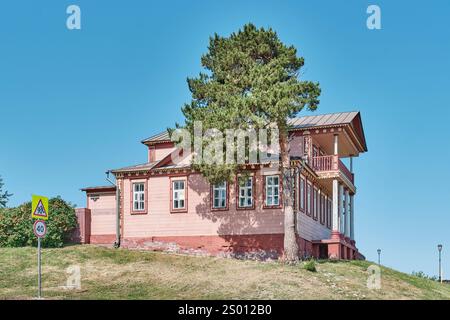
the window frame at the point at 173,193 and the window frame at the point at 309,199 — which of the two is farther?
the window frame at the point at 173,193

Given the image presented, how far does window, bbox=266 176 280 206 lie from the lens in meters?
35.5

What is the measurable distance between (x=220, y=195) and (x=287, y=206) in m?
4.79

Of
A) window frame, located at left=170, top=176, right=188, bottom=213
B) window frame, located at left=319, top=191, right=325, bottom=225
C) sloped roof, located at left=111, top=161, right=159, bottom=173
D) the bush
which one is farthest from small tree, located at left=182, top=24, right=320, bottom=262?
the bush

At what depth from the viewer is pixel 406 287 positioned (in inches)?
1171

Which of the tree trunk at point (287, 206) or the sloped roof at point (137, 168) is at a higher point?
the sloped roof at point (137, 168)

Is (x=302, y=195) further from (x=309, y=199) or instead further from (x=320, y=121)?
(x=320, y=121)

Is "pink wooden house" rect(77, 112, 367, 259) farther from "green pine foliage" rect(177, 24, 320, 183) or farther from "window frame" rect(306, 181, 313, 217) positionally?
→ "green pine foliage" rect(177, 24, 320, 183)

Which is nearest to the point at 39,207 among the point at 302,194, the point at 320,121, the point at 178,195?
the point at 178,195

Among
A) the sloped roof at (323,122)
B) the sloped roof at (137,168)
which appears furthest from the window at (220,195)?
the sloped roof at (323,122)

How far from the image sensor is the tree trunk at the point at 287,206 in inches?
1286

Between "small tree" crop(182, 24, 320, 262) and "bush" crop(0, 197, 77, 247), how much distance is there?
32.6 ft

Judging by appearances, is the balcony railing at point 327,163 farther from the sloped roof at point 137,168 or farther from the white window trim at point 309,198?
the sloped roof at point 137,168

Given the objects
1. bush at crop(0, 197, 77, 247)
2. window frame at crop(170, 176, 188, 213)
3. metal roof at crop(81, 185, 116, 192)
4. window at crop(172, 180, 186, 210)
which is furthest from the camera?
metal roof at crop(81, 185, 116, 192)
